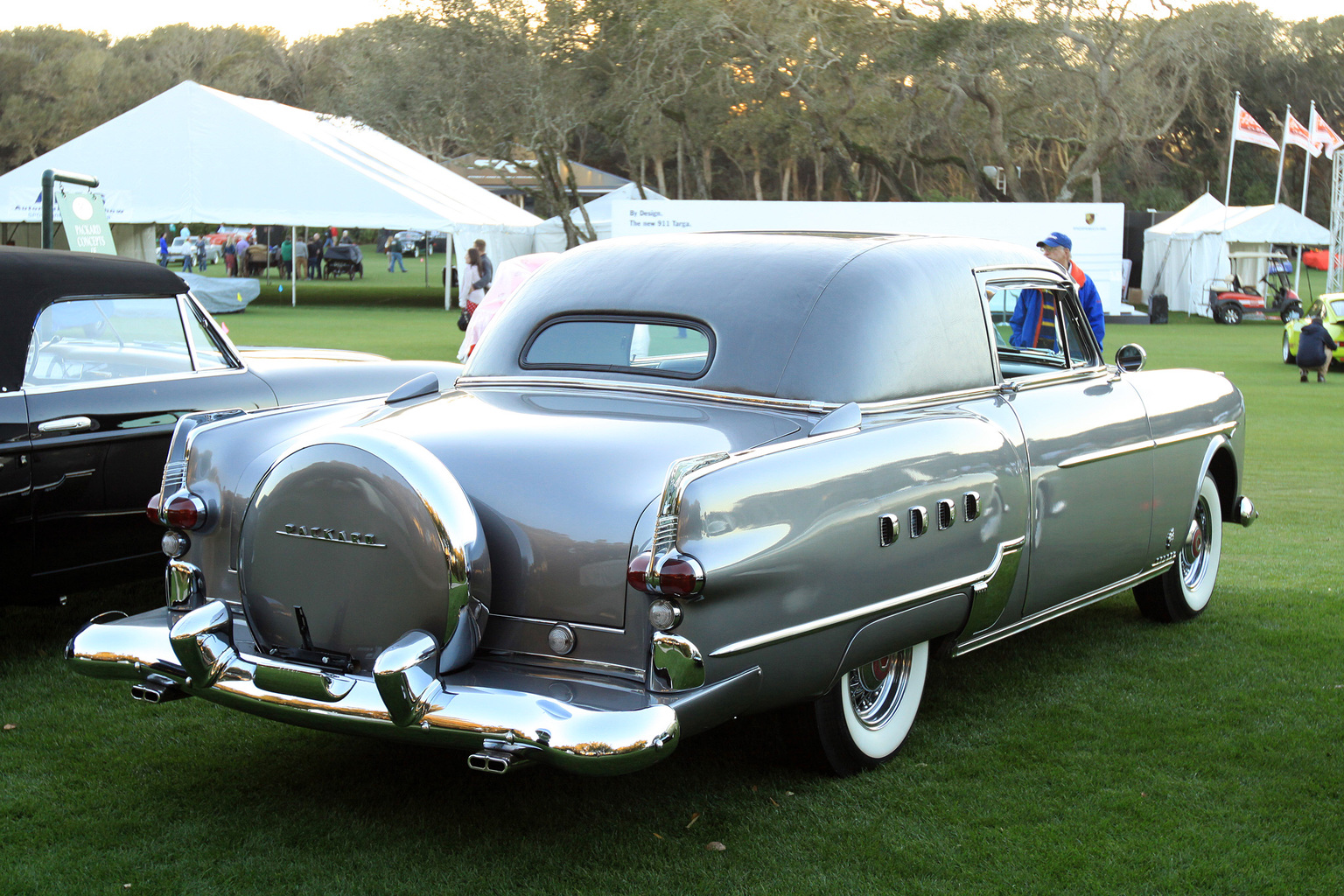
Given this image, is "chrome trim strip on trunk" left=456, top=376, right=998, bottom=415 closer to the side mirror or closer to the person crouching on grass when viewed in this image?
the side mirror

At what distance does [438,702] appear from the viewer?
306 centimetres

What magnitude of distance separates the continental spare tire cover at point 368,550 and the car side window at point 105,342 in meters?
2.20

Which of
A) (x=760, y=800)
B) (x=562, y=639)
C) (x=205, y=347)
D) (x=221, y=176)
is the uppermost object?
(x=221, y=176)

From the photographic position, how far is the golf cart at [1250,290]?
→ 32.2 metres

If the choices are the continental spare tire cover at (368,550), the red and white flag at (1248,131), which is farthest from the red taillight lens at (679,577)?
the red and white flag at (1248,131)

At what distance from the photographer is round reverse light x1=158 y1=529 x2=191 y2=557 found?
3674mm

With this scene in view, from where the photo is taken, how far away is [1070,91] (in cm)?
3819

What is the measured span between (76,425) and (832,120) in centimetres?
3582

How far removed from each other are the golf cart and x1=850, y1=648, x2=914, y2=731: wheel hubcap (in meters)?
30.7

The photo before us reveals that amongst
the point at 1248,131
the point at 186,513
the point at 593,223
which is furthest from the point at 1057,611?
the point at 593,223

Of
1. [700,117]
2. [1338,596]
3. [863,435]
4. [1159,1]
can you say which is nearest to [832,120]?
[700,117]

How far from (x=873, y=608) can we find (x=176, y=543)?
2009 mm

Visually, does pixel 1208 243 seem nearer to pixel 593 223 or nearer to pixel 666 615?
pixel 593 223

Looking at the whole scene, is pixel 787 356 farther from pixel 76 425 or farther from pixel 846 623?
pixel 76 425
